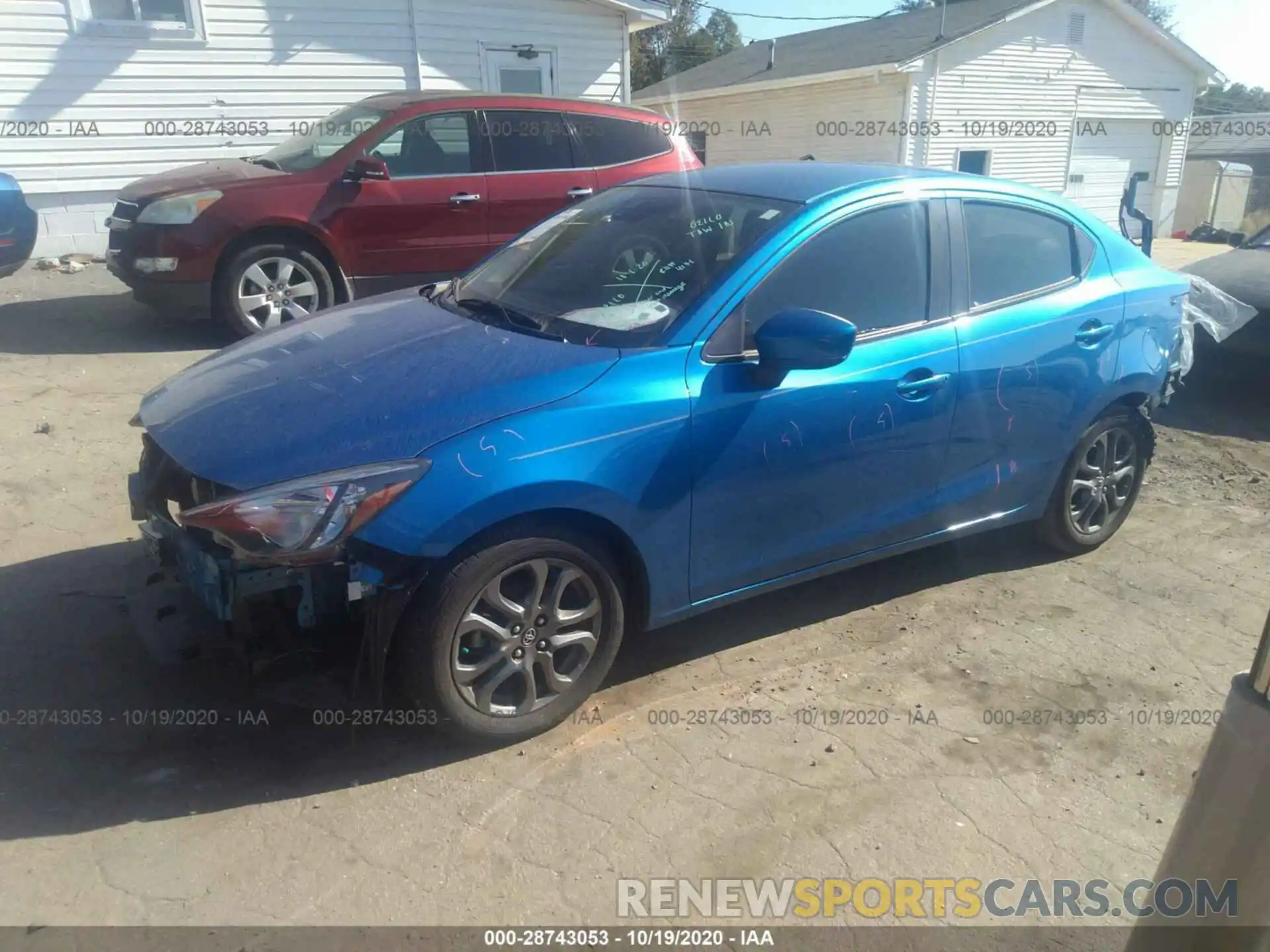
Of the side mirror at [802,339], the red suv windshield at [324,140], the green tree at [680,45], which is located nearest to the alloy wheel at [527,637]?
the side mirror at [802,339]

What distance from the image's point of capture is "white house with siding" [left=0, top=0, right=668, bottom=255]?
34.9ft

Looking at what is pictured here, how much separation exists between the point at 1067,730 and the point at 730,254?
79.0 inches

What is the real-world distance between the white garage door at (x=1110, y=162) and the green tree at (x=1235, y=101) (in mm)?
31286

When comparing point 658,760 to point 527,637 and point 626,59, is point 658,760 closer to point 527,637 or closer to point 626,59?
point 527,637

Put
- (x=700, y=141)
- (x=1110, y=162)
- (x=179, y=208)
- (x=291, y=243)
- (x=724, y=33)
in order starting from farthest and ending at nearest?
(x=724, y=33) < (x=700, y=141) < (x=1110, y=162) < (x=291, y=243) < (x=179, y=208)

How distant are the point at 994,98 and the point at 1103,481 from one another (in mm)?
19123

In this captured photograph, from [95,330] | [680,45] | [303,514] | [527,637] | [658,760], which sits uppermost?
[680,45]

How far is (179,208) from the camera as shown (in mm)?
6895

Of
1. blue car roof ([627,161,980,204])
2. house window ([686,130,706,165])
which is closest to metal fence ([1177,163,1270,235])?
house window ([686,130,706,165])

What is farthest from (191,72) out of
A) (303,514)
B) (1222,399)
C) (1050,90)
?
(1050,90)

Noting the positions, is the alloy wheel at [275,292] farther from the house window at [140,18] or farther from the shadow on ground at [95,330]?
the house window at [140,18]

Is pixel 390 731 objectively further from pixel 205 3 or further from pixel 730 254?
pixel 205 3

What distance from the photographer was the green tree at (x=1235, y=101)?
168 ft

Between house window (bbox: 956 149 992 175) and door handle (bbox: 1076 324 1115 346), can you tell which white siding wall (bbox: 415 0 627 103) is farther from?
door handle (bbox: 1076 324 1115 346)
